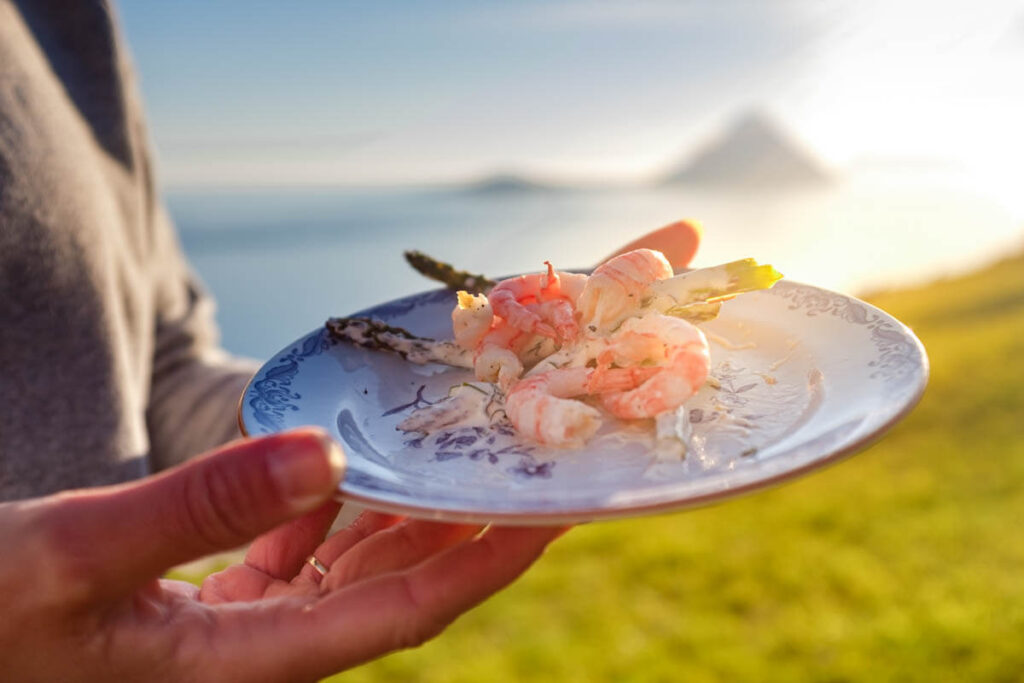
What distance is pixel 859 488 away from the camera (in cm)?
491

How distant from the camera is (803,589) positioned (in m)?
4.02

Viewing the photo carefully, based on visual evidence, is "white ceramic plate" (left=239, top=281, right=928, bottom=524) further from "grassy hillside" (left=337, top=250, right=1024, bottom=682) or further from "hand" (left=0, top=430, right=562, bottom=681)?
"grassy hillside" (left=337, top=250, right=1024, bottom=682)

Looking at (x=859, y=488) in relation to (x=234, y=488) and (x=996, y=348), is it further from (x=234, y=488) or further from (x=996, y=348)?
(x=234, y=488)

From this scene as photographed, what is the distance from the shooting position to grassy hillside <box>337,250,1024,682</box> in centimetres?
357

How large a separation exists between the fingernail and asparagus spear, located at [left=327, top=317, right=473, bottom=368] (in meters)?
0.97

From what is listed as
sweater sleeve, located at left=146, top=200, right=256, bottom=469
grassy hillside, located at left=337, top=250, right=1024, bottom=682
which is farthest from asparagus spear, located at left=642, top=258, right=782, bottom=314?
grassy hillside, located at left=337, top=250, right=1024, bottom=682

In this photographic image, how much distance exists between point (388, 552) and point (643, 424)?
0.60 meters

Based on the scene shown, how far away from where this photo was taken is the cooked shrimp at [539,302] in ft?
6.77

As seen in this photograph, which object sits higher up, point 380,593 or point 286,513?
point 286,513

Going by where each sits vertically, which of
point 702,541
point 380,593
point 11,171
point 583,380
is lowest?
point 702,541

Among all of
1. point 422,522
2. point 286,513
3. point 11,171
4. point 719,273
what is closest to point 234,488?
point 286,513

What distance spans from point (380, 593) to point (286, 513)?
33cm

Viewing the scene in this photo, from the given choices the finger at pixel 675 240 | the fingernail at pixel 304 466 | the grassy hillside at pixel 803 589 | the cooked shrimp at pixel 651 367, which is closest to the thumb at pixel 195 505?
the fingernail at pixel 304 466

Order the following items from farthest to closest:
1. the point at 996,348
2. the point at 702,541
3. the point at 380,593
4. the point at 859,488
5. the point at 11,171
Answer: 1. the point at 996,348
2. the point at 859,488
3. the point at 702,541
4. the point at 11,171
5. the point at 380,593
